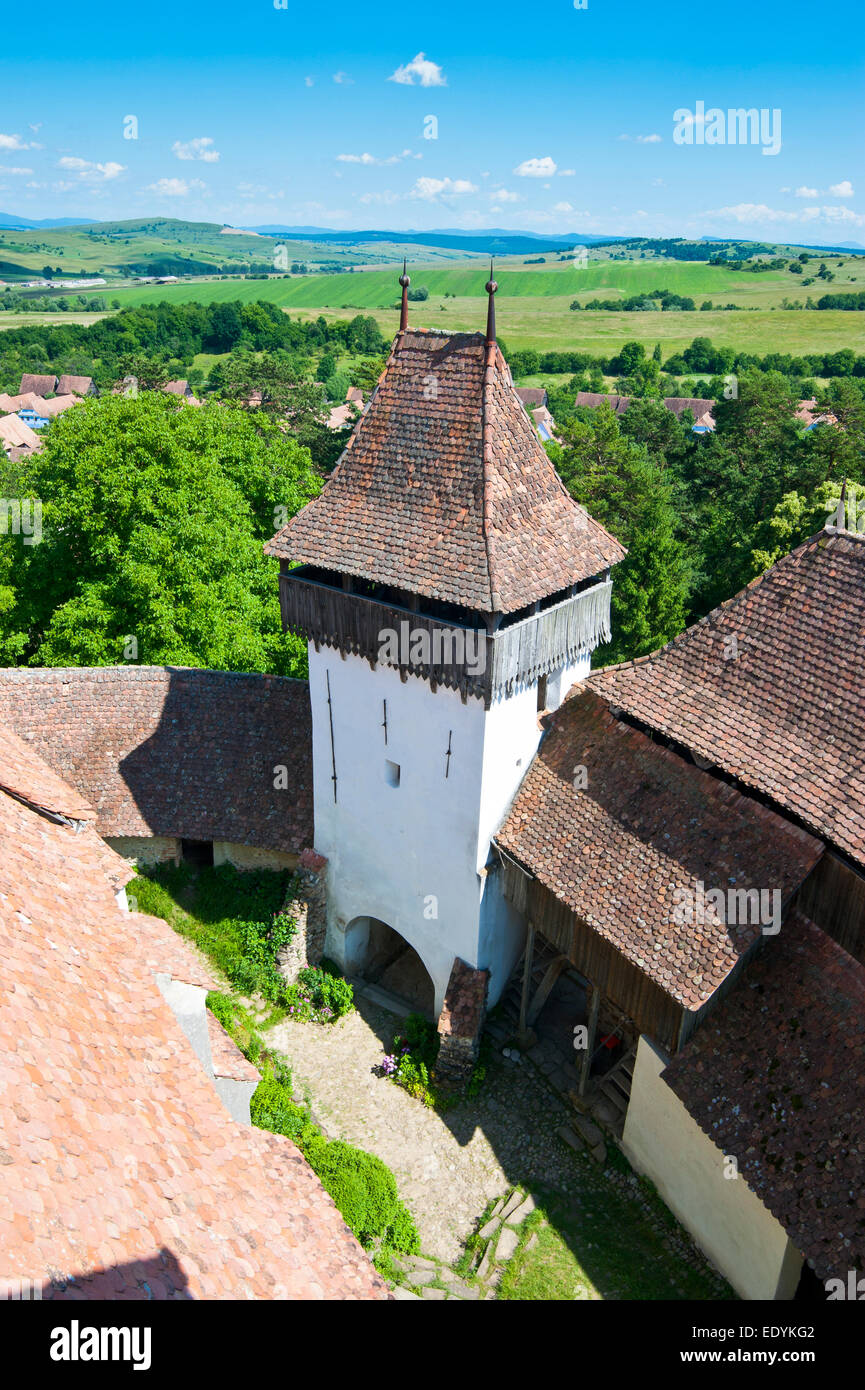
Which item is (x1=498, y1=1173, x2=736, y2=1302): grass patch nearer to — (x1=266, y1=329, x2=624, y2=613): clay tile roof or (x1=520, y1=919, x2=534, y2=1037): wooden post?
(x1=520, y1=919, x2=534, y2=1037): wooden post

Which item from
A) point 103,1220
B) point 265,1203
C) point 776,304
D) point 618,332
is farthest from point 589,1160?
point 776,304

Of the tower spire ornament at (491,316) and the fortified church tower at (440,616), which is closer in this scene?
the tower spire ornament at (491,316)

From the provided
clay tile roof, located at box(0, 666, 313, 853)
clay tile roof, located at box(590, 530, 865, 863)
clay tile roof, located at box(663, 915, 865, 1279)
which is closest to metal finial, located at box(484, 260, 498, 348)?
clay tile roof, located at box(590, 530, 865, 863)

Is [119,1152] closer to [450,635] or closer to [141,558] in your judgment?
[450,635]

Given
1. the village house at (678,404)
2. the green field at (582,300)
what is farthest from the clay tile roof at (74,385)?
the village house at (678,404)

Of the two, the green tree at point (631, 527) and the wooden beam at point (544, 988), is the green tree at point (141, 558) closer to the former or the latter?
the wooden beam at point (544, 988)

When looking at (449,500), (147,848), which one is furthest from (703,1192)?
(147,848)
